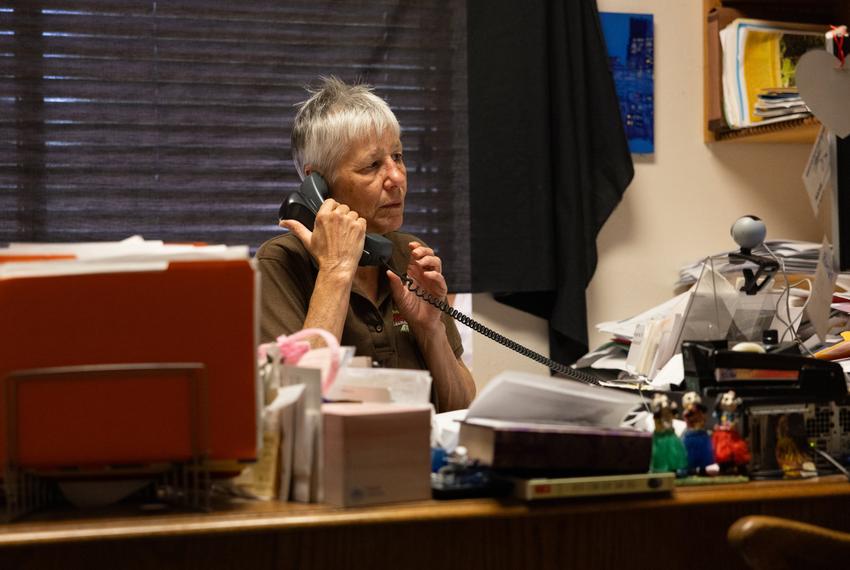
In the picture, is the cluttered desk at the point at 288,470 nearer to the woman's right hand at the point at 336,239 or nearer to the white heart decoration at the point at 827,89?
the white heart decoration at the point at 827,89

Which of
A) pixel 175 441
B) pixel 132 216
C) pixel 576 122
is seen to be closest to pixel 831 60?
pixel 175 441

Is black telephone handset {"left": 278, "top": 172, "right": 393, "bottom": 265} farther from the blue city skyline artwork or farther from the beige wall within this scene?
the blue city skyline artwork

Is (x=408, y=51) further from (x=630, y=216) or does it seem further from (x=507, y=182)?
(x=630, y=216)

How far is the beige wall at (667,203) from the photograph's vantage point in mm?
2631

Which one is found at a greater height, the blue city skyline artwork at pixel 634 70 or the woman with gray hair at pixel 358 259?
the blue city skyline artwork at pixel 634 70

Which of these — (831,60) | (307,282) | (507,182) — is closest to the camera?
(831,60)

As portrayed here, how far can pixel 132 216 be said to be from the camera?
238 cm

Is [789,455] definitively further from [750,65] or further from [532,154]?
[750,65]

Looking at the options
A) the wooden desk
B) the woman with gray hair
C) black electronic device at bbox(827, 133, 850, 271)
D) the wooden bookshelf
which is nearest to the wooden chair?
the wooden desk

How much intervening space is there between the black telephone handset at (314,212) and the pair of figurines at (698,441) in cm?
100

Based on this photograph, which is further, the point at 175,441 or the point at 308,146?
the point at 308,146

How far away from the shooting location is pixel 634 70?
2.67 metres

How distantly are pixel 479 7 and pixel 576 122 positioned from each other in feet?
1.27

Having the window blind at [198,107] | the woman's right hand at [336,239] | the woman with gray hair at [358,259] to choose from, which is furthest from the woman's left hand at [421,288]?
the window blind at [198,107]
